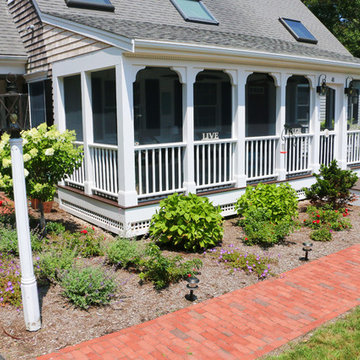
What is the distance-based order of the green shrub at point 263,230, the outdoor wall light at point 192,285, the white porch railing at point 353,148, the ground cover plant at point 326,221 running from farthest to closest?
the white porch railing at point 353,148 < the ground cover plant at point 326,221 < the green shrub at point 263,230 < the outdoor wall light at point 192,285

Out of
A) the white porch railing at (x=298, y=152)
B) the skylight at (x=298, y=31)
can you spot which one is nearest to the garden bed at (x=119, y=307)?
the white porch railing at (x=298, y=152)

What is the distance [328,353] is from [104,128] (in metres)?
7.98

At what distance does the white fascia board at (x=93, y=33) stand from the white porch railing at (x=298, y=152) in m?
4.45

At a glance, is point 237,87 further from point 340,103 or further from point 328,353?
point 328,353

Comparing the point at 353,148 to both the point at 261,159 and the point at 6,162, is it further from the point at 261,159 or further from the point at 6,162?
the point at 6,162

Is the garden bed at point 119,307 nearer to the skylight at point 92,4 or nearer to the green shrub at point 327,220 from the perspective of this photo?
the green shrub at point 327,220

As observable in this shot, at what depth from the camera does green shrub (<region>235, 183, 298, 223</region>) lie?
7.59 m

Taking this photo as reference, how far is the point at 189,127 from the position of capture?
765 centimetres

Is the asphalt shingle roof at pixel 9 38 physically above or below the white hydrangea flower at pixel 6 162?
above

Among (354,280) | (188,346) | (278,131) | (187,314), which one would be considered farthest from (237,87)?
(188,346)

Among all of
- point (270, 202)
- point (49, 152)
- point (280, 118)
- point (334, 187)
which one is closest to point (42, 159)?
point (49, 152)

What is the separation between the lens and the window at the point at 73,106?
9055 mm

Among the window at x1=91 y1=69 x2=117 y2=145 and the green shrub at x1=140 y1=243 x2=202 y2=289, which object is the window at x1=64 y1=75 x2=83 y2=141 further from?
the green shrub at x1=140 y1=243 x2=202 y2=289

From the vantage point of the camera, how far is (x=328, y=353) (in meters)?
3.91
